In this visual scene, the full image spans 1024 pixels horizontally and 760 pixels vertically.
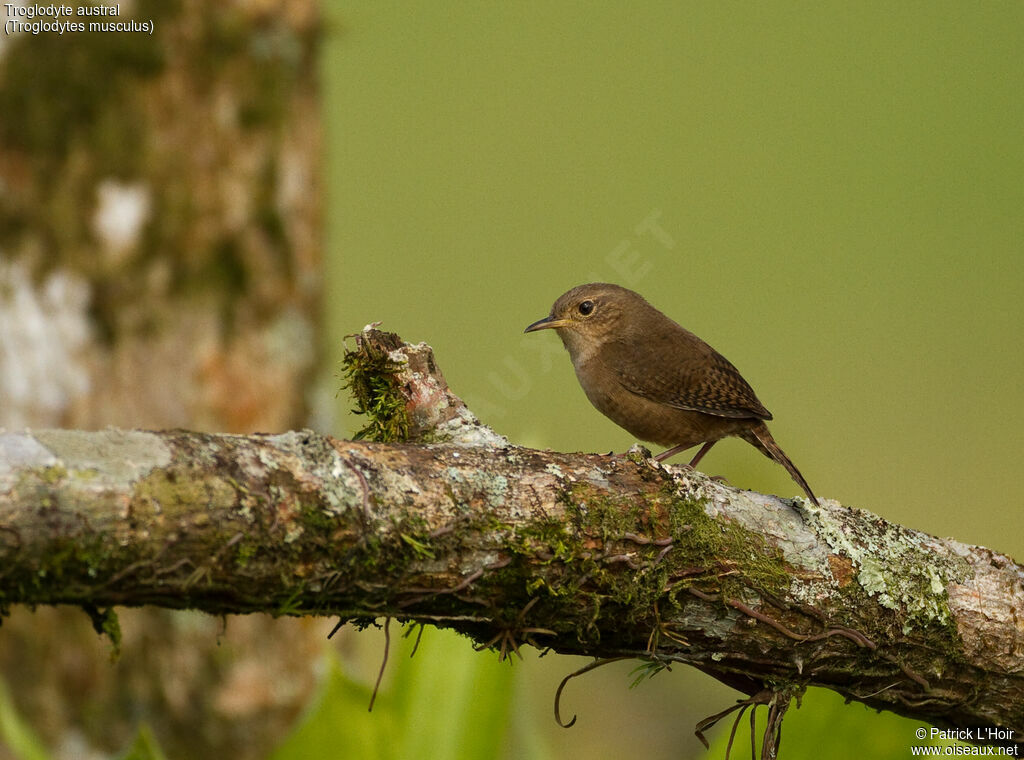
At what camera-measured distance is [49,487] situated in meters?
1.76

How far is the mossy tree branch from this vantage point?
1.85 meters

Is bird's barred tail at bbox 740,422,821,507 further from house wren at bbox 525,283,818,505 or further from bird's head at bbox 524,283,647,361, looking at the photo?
bird's head at bbox 524,283,647,361

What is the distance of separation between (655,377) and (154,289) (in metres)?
2.01

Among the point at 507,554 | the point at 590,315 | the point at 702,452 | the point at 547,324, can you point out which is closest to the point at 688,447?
the point at 702,452

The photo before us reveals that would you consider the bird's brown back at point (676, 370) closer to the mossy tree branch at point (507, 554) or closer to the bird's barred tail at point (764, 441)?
the bird's barred tail at point (764, 441)

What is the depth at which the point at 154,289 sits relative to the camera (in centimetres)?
426

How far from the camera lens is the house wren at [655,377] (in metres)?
4.08

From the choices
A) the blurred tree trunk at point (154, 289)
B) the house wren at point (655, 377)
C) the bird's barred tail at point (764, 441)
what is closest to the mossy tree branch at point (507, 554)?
the house wren at point (655, 377)

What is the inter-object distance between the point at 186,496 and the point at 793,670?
1.51m

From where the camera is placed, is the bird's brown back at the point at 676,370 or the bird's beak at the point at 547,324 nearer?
the bird's brown back at the point at 676,370

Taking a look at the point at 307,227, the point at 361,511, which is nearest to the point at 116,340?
the point at 307,227

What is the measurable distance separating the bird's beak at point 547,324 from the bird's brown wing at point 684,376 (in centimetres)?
34

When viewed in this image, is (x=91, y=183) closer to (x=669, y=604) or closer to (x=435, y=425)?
(x=435, y=425)

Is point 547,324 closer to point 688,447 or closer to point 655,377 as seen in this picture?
point 655,377
